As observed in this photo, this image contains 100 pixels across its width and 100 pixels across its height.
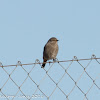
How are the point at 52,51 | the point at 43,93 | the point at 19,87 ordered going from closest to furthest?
the point at 43,93, the point at 19,87, the point at 52,51

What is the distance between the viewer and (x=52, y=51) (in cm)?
747

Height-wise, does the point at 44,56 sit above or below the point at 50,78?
above

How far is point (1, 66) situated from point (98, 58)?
980 mm

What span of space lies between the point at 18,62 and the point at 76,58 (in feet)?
1.90

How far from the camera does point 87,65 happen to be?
132 inches

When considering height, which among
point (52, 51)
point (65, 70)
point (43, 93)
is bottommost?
point (43, 93)

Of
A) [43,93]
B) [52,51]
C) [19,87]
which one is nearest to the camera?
[43,93]

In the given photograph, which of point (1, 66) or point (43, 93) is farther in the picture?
point (1, 66)

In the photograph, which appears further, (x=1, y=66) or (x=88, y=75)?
(x=1, y=66)

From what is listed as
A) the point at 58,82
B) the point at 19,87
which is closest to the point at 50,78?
the point at 58,82

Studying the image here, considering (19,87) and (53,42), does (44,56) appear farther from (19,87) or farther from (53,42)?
(19,87)

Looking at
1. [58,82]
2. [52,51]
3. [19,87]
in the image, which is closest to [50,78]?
[58,82]

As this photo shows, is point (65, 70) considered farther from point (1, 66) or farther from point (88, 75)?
point (1, 66)

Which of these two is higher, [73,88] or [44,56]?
[44,56]
